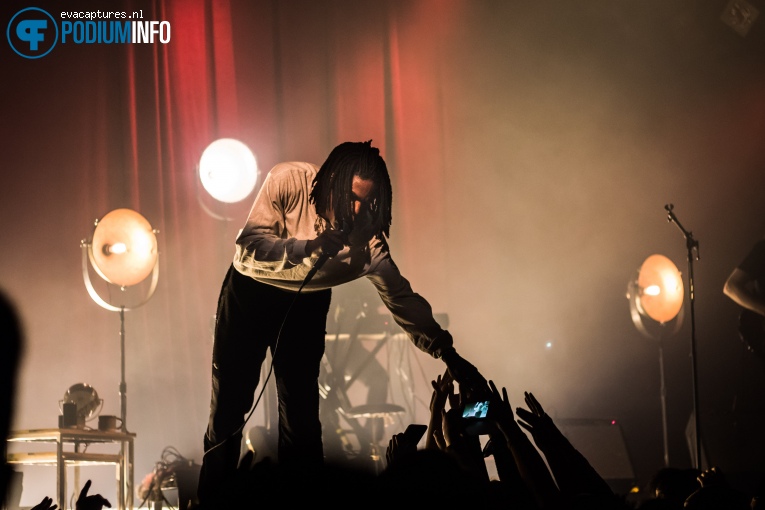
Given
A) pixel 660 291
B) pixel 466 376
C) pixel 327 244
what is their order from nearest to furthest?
pixel 327 244 < pixel 466 376 < pixel 660 291

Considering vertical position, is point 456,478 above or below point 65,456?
above

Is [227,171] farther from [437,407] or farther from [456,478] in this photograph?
[456,478]

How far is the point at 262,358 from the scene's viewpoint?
3139 mm

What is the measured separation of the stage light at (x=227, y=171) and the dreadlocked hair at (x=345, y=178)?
11.4ft

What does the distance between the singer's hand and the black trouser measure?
0.36m

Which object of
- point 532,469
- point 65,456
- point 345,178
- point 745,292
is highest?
point 345,178

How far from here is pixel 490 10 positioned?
315 inches

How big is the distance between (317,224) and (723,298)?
550cm

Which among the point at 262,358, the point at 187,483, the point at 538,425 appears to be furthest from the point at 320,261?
the point at 187,483

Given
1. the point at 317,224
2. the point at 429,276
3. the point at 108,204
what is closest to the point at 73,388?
the point at 108,204

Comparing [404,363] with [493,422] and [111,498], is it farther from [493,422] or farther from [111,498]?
[493,422]

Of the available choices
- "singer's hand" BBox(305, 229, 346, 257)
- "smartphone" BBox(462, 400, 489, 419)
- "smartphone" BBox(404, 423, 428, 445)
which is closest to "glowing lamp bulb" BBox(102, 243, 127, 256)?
"singer's hand" BBox(305, 229, 346, 257)

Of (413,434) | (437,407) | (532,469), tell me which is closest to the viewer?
(532,469)

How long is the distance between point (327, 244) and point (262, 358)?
56 centimetres
